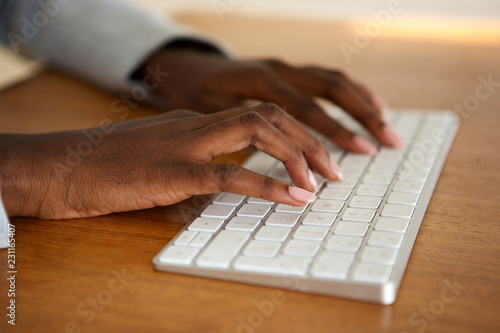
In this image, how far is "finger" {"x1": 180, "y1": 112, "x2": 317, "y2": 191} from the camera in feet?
2.18

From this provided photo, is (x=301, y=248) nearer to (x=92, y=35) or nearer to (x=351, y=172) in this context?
(x=351, y=172)

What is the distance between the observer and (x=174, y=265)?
55cm

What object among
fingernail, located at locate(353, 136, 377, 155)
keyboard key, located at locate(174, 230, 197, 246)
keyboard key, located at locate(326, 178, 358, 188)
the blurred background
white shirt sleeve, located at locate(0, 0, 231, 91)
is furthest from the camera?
the blurred background


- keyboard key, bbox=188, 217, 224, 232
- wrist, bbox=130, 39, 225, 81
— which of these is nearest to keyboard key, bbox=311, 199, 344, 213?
keyboard key, bbox=188, 217, 224, 232

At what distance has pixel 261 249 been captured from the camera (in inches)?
21.6

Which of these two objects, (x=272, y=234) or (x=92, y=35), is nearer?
A: (x=272, y=234)

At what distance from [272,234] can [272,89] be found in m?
0.40

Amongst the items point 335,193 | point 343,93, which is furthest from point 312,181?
point 343,93

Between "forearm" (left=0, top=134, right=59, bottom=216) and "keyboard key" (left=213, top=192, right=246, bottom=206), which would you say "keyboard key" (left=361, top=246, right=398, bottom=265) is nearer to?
"keyboard key" (left=213, top=192, right=246, bottom=206)

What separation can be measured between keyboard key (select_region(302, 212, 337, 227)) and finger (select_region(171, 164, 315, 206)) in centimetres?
2

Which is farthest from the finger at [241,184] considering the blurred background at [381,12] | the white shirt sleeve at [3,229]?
the blurred background at [381,12]

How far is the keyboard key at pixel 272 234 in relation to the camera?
0.57 meters

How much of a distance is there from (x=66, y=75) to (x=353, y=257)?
3.04 ft

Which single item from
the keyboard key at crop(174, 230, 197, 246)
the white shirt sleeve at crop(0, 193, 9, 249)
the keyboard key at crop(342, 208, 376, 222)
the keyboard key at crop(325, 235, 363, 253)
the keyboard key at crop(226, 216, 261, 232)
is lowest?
the keyboard key at crop(342, 208, 376, 222)
